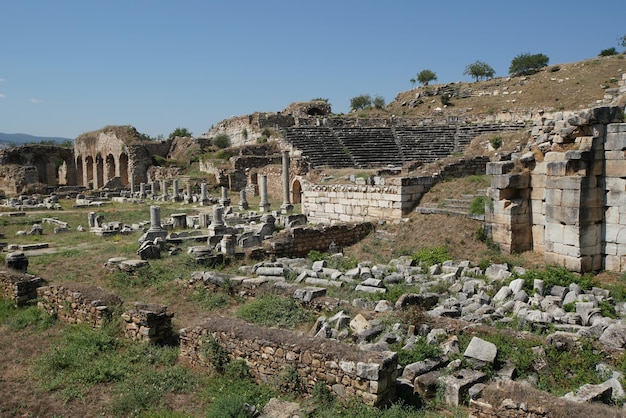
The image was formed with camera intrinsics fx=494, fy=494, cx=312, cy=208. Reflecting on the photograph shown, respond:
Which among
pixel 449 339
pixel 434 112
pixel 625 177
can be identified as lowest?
pixel 449 339

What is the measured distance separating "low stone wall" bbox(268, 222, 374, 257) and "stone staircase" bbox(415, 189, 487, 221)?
1801 mm

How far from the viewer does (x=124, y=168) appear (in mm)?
47094

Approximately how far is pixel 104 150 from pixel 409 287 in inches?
1828

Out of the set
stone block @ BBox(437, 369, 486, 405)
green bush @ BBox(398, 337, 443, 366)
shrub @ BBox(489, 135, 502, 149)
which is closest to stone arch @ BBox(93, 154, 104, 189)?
shrub @ BBox(489, 135, 502, 149)

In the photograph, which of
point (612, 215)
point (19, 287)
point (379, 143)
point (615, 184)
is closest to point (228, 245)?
point (19, 287)

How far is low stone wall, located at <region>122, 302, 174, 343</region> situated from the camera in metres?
7.41

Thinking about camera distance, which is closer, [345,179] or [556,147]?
[556,147]

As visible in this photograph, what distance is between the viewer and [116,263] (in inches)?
462

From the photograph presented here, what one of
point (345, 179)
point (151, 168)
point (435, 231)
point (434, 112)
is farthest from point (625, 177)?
point (151, 168)

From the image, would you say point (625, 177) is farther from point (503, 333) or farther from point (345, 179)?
point (345, 179)

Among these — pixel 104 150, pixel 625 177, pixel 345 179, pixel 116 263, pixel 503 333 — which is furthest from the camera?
pixel 104 150

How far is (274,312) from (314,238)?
588cm

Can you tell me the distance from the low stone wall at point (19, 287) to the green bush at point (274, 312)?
4.48 meters

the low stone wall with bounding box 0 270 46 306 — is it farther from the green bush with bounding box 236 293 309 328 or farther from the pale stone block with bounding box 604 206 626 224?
the pale stone block with bounding box 604 206 626 224
